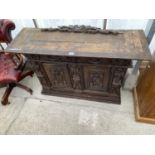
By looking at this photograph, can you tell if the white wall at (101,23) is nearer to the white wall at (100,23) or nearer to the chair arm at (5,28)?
the white wall at (100,23)

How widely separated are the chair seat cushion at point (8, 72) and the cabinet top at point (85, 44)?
1.26ft

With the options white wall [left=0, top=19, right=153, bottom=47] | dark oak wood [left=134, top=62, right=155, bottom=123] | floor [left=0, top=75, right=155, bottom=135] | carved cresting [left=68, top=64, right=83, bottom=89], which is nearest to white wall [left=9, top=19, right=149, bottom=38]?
white wall [left=0, top=19, right=153, bottom=47]

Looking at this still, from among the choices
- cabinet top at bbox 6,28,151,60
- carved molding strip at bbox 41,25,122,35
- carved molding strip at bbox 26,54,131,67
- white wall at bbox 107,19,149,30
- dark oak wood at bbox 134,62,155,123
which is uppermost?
carved molding strip at bbox 41,25,122,35

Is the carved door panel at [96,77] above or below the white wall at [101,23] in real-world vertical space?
below

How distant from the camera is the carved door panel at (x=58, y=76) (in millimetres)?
1467

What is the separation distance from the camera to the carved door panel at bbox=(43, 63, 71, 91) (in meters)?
1.47

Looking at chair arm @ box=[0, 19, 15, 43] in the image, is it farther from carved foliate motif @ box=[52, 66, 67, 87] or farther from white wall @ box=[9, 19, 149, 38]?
carved foliate motif @ box=[52, 66, 67, 87]

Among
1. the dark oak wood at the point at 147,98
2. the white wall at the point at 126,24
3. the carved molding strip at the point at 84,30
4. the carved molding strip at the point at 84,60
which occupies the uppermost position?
the carved molding strip at the point at 84,30

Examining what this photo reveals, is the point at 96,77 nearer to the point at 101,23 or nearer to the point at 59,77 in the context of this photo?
the point at 59,77

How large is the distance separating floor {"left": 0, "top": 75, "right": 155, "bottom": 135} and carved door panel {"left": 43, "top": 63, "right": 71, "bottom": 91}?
0.63ft

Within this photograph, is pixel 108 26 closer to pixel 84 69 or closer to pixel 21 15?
pixel 84 69

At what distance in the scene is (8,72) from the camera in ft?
5.41

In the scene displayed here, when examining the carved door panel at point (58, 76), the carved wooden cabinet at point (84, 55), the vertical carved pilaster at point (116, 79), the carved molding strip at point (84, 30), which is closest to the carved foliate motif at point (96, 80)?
the carved wooden cabinet at point (84, 55)

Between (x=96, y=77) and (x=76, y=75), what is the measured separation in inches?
8.2
